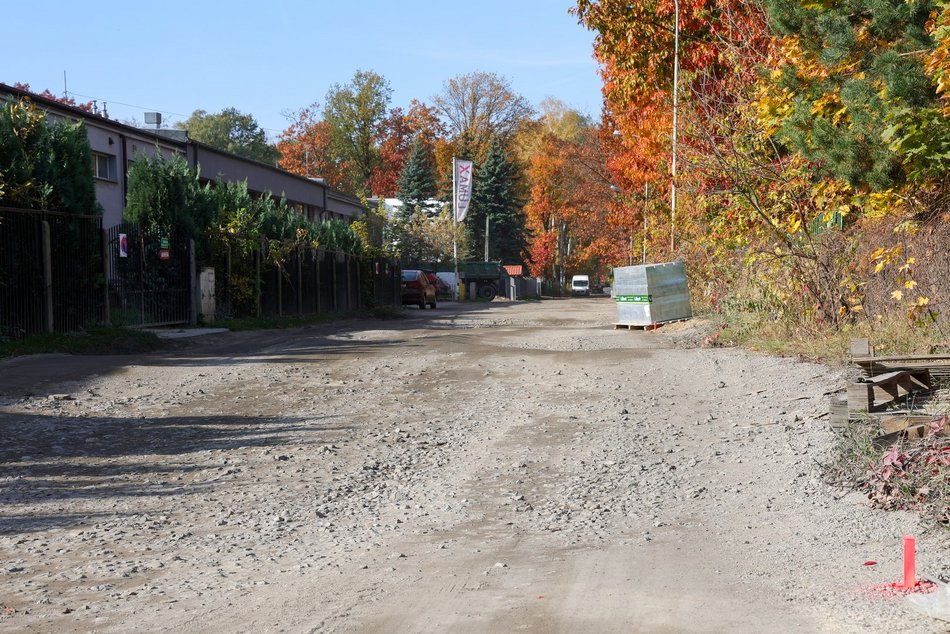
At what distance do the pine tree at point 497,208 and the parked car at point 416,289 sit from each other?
118 feet

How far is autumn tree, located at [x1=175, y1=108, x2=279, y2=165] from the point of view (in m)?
97.3

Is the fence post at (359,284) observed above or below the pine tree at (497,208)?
below

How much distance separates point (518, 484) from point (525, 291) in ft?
235

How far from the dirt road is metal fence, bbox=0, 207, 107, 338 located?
375cm

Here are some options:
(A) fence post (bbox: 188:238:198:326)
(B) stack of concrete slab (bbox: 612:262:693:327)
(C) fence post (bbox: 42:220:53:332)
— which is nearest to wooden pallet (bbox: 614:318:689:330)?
(B) stack of concrete slab (bbox: 612:262:693:327)

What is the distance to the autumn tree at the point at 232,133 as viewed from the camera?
97.3 metres

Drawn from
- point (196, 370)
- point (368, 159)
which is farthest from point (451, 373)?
point (368, 159)

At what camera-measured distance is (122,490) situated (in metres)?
7.37

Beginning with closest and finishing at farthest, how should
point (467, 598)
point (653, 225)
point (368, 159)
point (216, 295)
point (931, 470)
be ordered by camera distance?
point (467, 598), point (931, 470), point (216, 295), point (653, 225), point (368, 159)

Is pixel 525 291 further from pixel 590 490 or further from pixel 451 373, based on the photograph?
pixel 590 490

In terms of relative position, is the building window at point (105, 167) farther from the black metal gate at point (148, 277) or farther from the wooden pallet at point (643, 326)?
the wooden pallet at point (643, 326)

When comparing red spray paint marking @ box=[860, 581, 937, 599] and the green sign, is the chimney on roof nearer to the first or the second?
the green sign

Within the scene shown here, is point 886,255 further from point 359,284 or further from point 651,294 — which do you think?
point 359,284

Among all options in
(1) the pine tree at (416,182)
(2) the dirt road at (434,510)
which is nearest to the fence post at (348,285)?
(2) the dirt road at (434,510)
